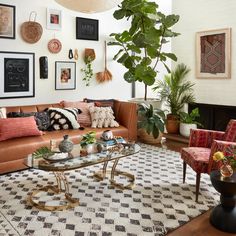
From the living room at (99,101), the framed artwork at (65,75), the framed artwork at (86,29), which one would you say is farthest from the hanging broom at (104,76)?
the framed artwork at (65,75)

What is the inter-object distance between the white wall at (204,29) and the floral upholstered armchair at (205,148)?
2008 millimetres

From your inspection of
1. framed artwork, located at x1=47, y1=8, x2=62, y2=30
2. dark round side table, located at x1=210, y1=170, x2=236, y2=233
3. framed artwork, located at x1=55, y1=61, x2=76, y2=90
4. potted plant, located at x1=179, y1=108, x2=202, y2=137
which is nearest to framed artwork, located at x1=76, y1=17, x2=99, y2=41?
framed artwork, located at x1=47, y1=8, x2=62, y2=30

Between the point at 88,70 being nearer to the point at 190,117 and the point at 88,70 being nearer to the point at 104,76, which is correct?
the point at 104,76

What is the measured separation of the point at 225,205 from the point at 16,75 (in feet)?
12.3

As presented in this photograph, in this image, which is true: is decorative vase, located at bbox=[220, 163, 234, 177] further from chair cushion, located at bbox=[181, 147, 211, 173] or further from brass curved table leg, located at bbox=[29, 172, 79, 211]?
brass curved table leg, located at bbox=[29, 172, 79, 211]

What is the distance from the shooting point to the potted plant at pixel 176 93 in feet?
19.6

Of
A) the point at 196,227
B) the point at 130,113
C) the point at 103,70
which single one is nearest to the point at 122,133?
the point at 130,113

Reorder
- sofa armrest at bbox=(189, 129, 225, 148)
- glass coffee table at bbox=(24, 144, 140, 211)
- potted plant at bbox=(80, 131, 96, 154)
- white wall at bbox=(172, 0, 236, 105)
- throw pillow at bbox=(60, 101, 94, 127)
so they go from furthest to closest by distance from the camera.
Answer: white wall at bbox=(172, 0, 236, 105), throw pillow at bbox=(60, 101, 94, 127), sofa armrest at bbox=(189, 129, 225, 148), potted plant at bbox=(80, 131, 96, 154), glass coffee table at bbox=(24, 144, 140, 211)

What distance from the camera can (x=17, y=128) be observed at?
13.1 ft

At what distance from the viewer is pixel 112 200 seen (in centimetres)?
309

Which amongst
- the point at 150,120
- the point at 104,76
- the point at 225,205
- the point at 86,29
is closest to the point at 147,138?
the point at 150,120

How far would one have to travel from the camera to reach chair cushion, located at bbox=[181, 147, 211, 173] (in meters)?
3.09

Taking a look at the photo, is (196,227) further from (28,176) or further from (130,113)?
(130,113)

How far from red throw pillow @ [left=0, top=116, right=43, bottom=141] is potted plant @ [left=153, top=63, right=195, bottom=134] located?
2875mm
